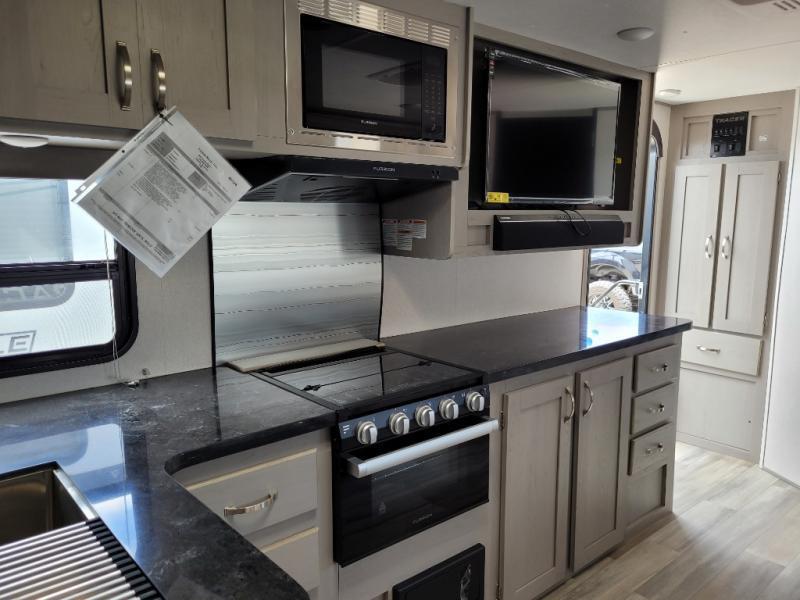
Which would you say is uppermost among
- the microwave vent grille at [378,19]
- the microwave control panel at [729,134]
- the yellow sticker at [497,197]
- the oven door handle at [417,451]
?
the microwave vent grille at [378,19]

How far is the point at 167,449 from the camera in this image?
51.9 inches

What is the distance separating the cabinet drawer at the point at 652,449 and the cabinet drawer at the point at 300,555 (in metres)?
1.67

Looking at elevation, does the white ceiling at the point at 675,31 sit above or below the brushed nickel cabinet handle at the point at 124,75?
above

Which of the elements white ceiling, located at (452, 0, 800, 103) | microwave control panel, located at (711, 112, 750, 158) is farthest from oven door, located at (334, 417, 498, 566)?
microwave control panel, located at (711, 112, 750, 158)

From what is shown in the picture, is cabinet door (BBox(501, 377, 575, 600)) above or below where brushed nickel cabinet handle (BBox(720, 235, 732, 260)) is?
below

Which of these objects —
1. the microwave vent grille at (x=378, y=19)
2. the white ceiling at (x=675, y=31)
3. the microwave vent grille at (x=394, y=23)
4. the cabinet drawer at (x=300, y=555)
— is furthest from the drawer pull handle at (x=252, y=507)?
the white ceiling at (x=675, y=31)

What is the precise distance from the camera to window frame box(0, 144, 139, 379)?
156cm

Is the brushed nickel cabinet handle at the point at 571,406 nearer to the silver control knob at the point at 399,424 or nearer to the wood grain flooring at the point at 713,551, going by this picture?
the wood grain flooring at the point at 713,551

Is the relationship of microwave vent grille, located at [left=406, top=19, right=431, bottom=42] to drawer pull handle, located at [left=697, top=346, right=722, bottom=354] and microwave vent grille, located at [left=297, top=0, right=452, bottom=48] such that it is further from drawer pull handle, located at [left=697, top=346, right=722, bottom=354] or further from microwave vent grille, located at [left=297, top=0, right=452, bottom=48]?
drawer pull handle, located at [left=697, top=346, right=722, bottom=354]

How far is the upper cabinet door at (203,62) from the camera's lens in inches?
54.2

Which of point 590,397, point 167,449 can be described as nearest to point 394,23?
point 167,449

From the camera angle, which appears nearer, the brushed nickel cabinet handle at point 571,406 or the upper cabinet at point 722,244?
the brushed nickel cabinet handle at point 571,406

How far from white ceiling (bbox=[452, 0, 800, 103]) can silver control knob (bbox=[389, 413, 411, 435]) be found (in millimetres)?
1386

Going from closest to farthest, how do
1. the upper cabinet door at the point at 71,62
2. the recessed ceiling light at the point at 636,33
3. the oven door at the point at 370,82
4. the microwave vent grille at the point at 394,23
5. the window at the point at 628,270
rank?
1. the upper cabinet door at the point at 71,62
2. the oven door at the point at 370,82
3. the microwave vent grille at the point at 394,23
4. the recessed ceiling light at the point at 636,33
5. the window at the point at 628,270
